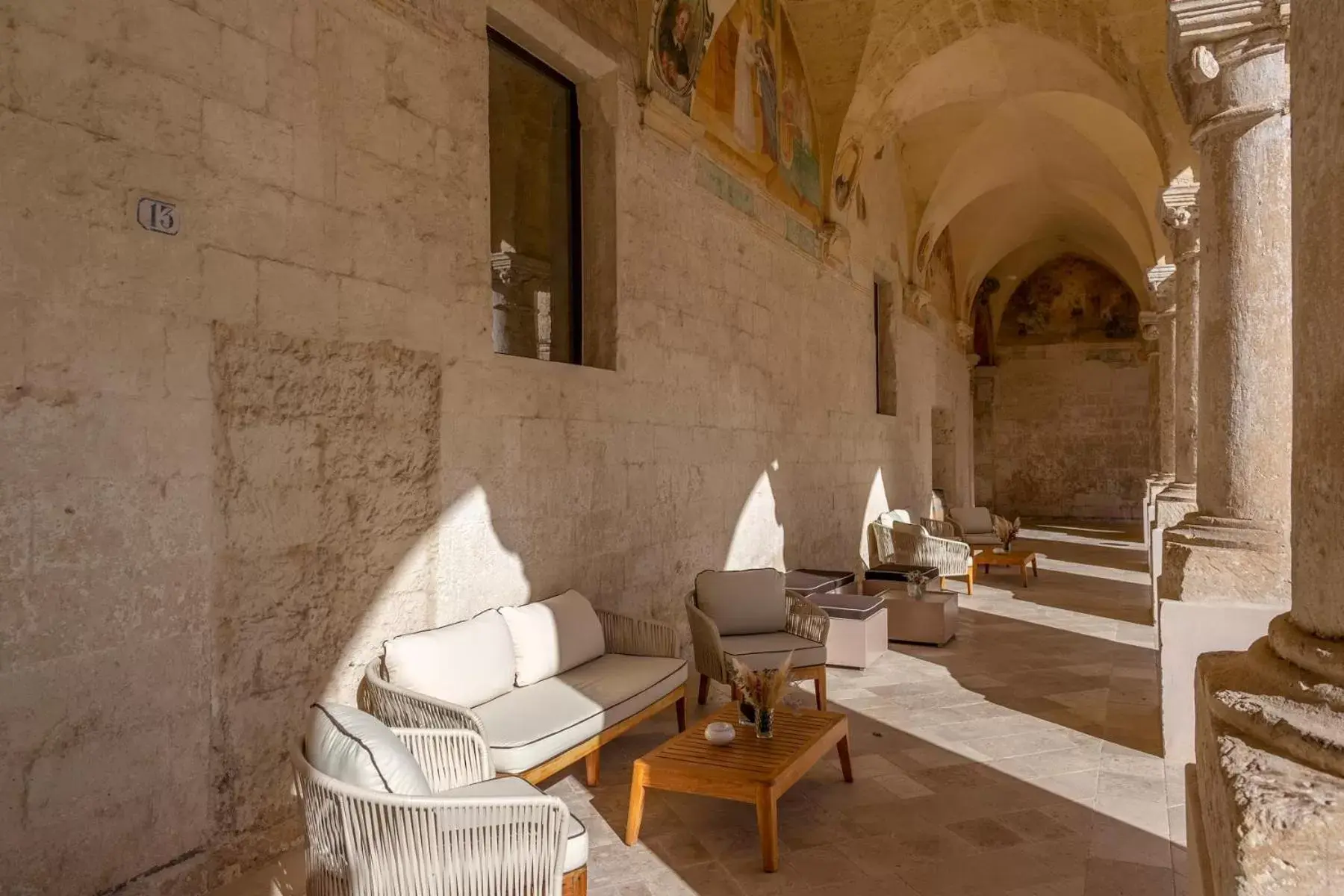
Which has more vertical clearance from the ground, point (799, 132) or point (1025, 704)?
point (799, 132)

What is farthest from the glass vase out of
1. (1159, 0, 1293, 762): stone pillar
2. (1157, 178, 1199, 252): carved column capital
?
(1157, 178, 1199, 252): carved column capital

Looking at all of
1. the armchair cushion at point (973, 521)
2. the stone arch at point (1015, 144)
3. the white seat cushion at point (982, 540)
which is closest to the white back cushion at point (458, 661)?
the stone arch at point (1015, 144)

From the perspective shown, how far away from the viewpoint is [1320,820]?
1.27m

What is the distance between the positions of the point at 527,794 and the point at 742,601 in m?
2.69

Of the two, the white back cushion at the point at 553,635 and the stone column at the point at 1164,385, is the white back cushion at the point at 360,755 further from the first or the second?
the stone column at the point at 1164,385

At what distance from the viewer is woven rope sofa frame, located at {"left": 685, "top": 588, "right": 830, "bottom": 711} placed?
16.4 ft

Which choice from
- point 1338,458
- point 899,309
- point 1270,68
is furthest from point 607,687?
point 899,309

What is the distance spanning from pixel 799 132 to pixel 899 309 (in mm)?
4354

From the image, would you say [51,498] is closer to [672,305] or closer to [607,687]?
[607,687]

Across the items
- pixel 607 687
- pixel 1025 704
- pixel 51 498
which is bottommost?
pixel 1025 704

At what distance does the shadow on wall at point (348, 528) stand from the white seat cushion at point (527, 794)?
841 millimetres

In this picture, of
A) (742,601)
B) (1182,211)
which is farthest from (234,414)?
(1182,211)

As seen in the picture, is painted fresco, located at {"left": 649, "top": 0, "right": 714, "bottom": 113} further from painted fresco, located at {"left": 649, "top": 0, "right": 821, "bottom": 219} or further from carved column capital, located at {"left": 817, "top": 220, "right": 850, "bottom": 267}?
carved column capital, located at {"left": 817, "top": 220, "right": 850, "bottom": 267}

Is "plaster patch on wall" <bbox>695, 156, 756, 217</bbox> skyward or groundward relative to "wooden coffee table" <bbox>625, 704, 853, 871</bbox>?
skyward
